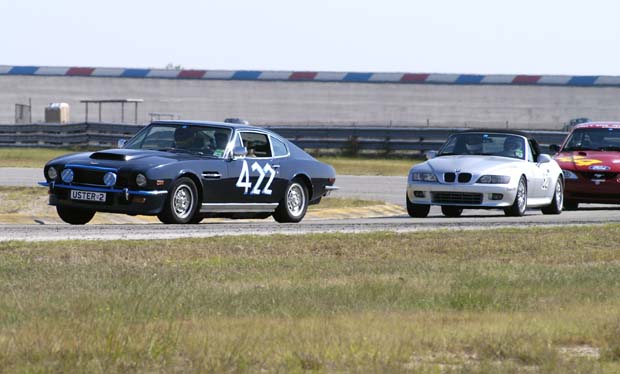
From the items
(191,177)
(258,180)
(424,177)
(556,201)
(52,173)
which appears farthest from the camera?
(556,201)

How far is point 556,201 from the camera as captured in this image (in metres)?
20.9

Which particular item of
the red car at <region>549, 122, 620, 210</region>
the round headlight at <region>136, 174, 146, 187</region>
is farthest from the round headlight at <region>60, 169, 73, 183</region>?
the red car at <region>549, 122, 620, 210</region>

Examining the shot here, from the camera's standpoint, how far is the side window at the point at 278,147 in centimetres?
1716

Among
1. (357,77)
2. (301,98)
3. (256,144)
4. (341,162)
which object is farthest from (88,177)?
(357,77)

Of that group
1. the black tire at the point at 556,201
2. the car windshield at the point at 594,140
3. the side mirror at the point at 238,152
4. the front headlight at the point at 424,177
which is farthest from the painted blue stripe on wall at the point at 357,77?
the side mirror at the point at 238,152

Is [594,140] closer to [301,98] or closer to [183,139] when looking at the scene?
[183,139]

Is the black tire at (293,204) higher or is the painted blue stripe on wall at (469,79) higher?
the painted blue stripe on wall at (469,79)

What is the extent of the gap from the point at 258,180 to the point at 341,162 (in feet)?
74.2

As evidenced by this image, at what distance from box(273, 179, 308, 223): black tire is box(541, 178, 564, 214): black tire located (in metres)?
5.16

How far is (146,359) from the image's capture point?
629 cm

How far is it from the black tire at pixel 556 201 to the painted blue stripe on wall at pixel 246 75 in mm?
48295

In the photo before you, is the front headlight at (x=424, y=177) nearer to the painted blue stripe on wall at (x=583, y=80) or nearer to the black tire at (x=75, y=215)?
the black tire at (x=75, y=215)

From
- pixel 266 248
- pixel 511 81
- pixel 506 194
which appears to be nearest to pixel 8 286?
pixel 266 248

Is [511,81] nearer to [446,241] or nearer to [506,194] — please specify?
[506,194]
